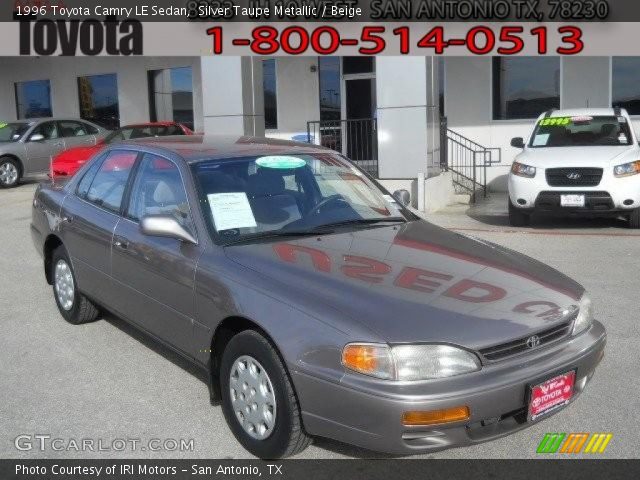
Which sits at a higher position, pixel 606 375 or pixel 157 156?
pixel 157 156

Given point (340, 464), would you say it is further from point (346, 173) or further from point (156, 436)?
point (346, 173)

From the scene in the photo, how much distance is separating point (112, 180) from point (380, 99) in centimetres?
815

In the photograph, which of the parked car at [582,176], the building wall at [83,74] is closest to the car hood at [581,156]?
the parked car at [582,176]

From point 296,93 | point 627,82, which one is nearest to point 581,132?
point 627,82

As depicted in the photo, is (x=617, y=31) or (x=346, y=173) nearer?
(x=346, y=173)

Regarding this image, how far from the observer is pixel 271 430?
3463mm

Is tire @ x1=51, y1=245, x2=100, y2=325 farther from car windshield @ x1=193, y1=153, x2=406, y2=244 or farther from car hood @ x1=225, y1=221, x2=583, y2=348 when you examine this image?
car hood @ x1=225, y1=221, x2=583, y2=348

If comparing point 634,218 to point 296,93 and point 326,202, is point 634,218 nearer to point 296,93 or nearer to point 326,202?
point 326,202

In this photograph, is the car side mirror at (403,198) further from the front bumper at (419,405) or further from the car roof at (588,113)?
the car roof at (588,113)

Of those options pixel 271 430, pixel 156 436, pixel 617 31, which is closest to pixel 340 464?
pixel 271 430

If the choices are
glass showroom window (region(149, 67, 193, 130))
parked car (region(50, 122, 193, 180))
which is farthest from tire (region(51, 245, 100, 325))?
glass showroom window (region(149, 67, 193, 130))

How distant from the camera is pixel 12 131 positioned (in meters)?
17.6

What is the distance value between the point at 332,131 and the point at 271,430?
1413cm

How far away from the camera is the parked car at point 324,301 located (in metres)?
3.09
